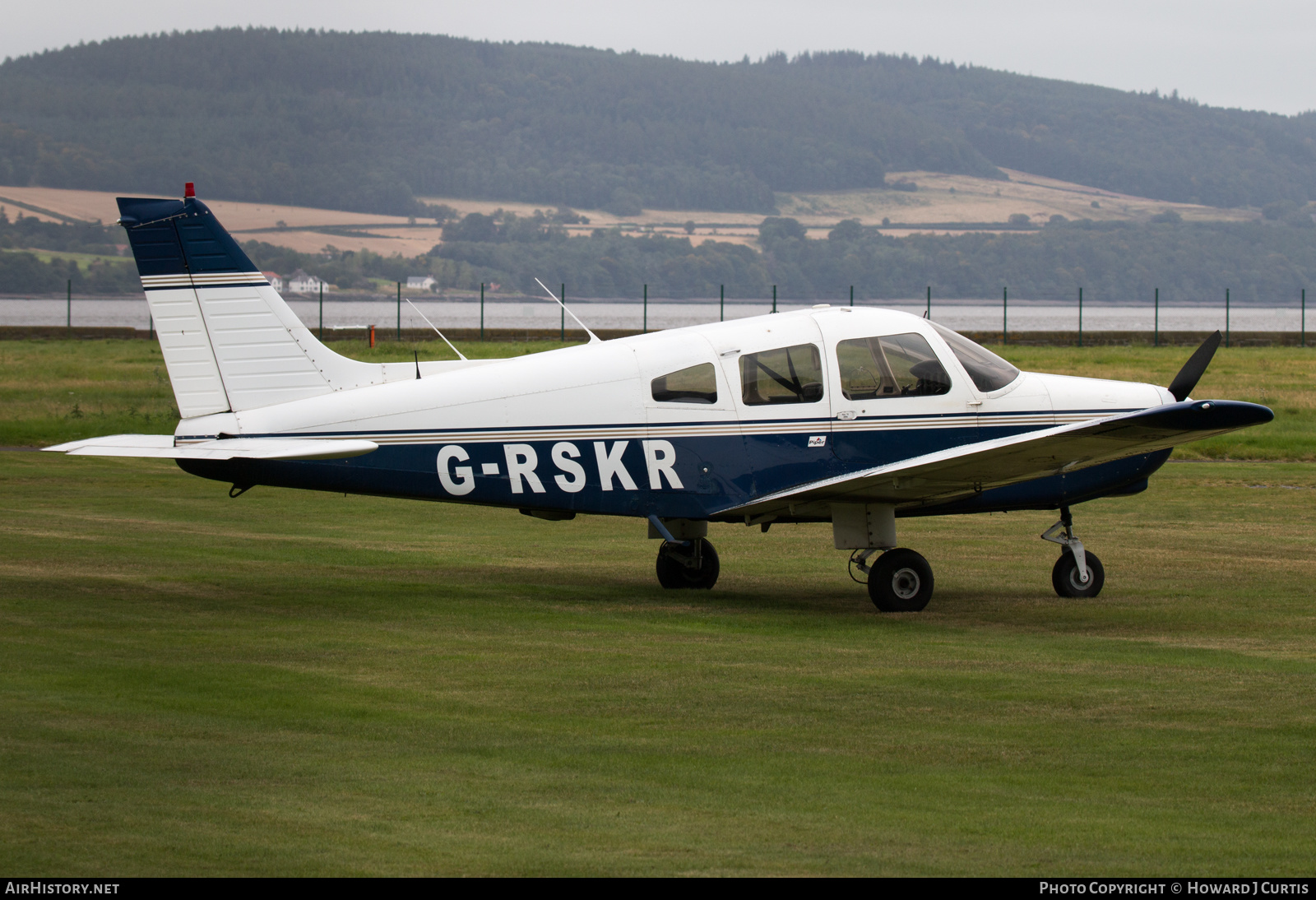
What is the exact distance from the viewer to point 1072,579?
496 inches

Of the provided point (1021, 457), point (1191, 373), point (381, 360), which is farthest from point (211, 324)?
point (381, 360)

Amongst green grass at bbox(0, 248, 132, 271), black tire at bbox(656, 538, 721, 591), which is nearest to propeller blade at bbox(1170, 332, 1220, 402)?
black tire at bbox(656, 538, 721, 591)

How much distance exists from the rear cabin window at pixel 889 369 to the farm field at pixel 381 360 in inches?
546

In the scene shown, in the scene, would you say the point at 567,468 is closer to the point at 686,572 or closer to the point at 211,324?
the point at 686,572

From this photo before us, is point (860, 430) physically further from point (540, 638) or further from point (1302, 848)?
point (1302, 848)

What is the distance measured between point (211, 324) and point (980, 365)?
6.27m

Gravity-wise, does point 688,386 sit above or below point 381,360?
above

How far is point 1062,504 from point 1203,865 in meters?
7.13

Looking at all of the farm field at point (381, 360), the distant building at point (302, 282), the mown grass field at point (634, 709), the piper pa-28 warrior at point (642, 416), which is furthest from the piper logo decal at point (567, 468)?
the distant building at point (302, 282)

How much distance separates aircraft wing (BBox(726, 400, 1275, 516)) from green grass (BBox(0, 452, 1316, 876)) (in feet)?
3.07

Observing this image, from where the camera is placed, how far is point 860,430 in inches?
480

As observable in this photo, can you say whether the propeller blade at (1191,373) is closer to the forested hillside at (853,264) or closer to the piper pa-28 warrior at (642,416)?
the piper pa-28 warrior at (642,416)

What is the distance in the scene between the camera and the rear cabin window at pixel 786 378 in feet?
40.0

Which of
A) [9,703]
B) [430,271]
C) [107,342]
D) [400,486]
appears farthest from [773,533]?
[430,271]
